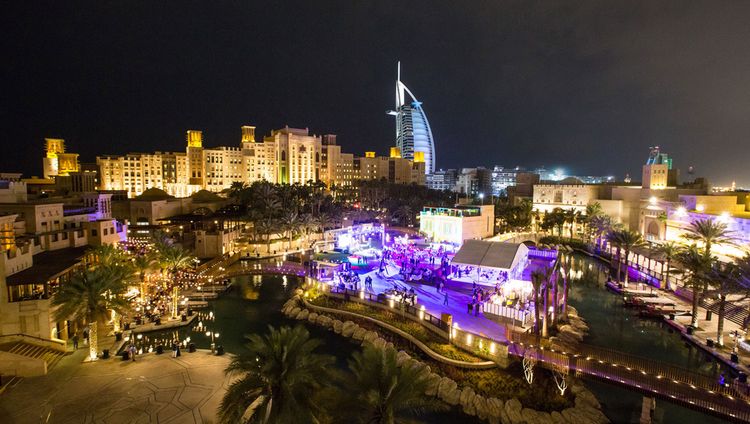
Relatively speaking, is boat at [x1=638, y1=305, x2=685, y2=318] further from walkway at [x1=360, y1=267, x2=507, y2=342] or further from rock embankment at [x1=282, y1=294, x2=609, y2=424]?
rock embankment at [x1=282, y1=294, x2=609, y2=424]

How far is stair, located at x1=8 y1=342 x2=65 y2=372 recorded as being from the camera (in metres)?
17.8

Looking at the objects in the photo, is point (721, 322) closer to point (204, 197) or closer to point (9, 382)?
point (9, 382)

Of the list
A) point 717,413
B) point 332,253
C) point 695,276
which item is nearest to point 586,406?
point 717,413

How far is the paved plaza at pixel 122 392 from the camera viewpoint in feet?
46.6

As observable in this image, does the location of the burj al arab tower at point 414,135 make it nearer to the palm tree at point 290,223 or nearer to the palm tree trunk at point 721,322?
the palm tree at point 290,223

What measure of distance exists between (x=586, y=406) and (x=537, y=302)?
15.6 feet

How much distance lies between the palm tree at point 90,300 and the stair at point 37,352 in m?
1.49

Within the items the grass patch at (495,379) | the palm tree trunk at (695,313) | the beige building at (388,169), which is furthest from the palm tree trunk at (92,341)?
the beige building at (388,169)

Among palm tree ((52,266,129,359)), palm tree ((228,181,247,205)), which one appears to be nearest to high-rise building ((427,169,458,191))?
palm tree ((228,181,247,205))

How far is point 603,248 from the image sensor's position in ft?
168

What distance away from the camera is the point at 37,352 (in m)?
18.3

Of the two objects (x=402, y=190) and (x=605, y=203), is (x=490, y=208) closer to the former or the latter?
(x=605, y=203)

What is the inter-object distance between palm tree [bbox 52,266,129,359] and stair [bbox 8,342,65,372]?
1.49m

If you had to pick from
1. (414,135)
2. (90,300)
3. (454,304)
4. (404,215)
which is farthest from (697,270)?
(414,135)
